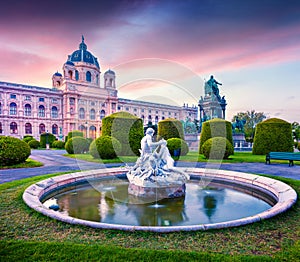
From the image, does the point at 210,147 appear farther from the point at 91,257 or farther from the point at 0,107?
the point at 0,107

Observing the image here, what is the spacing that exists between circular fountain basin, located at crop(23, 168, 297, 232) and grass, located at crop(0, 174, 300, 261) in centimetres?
10

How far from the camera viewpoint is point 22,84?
52094 mm

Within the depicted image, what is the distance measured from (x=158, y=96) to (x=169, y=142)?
8.56 m

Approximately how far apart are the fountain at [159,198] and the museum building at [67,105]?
127 ft

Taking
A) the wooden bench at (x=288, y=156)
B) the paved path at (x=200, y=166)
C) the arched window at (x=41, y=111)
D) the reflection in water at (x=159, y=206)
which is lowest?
the reflection in water at (x=159, y=206)

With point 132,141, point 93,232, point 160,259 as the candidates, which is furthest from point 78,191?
point 132,141

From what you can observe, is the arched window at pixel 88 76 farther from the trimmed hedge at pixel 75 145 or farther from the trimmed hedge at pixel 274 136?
the trimmed hedge at pixel 274 136

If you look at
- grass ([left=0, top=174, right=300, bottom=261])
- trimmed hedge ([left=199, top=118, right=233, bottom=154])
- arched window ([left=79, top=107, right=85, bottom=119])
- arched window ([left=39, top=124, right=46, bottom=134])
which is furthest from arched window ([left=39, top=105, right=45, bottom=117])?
grass ([left=0, top=174, right=300, bottom=261])

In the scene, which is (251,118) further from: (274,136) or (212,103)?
(274,136)

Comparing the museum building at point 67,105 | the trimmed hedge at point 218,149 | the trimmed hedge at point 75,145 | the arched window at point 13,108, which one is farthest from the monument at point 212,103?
the arched window at point 13,108

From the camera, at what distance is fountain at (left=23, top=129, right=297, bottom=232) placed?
4176 mm

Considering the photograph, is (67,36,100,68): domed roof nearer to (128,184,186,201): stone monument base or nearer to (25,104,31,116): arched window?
(25,104,31,116): arched window

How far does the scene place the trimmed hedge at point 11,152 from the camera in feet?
35.3

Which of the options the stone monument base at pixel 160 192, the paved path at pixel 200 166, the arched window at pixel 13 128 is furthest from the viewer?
the arched window at pixel 13 128
